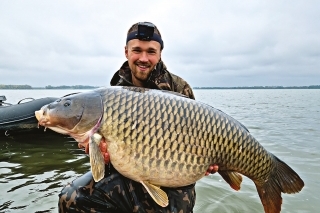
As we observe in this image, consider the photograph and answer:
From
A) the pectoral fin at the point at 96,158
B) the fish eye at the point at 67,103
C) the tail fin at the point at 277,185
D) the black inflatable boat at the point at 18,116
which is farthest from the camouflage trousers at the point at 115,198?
the black inflatable boat at the point at 18,116

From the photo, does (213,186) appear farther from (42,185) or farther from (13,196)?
(13,196)

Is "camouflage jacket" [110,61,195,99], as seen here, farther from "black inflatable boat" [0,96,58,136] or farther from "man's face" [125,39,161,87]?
"black inflatable boat" [0,96,58,136]

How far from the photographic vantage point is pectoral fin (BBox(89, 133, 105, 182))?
222 cm

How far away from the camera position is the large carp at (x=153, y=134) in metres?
2.26

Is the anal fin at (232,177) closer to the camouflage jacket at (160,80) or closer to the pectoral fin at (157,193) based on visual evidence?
the pectoral fin at (157,193)

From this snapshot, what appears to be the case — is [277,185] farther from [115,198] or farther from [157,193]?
[115,198]

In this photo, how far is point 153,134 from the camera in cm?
228

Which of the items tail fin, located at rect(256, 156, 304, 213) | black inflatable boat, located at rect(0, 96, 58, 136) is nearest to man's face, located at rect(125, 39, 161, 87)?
tail fin, located at rect(256, 156, 304, 213)

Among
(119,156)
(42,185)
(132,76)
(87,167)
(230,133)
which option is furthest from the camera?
(87,167)

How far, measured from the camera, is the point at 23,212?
351 cm

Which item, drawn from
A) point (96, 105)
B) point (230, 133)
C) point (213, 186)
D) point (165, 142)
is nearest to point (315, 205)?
point (213, 186)

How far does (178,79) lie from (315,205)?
245 centimetres

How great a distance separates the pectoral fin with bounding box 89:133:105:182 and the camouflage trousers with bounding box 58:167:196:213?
1.54 feet

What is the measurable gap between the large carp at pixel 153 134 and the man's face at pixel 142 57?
801 millimetres
